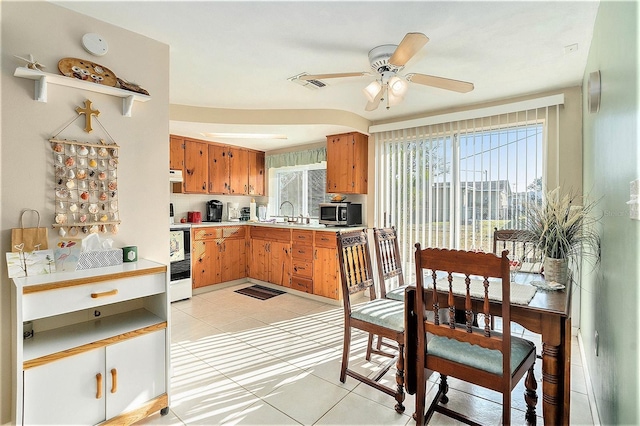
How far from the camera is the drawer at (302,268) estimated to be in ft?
14.5

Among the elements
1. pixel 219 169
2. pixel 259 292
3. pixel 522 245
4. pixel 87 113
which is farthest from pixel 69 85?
pixel 522 245

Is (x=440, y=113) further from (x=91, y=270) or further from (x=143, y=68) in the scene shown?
(x=91, y=270)

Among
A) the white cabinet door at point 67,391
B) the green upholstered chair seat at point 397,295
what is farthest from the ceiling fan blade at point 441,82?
the white cabinet door at point 67,391

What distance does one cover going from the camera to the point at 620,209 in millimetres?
1433

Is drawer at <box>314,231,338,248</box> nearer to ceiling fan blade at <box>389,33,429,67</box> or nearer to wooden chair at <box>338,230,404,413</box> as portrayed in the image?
wooden chair at <box>338,230,404,413</box>

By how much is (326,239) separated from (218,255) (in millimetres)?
1731

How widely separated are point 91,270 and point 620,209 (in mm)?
2703

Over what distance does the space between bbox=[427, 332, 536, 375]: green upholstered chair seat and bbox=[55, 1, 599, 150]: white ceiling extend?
1.93 metres

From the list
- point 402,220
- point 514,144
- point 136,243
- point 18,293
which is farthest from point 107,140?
point 514,144

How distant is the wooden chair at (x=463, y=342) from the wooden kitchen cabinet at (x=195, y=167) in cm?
390

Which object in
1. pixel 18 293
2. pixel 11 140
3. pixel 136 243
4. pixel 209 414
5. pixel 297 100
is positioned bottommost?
pixel 209 414

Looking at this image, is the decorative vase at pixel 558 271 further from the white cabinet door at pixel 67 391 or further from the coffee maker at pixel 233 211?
the coffee maker at pixel 233 211

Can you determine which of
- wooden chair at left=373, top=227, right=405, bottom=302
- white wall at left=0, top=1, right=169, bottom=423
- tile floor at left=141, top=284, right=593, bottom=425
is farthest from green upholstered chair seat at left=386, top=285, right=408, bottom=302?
white wall at left=0, top=1, right=169, bottom=423

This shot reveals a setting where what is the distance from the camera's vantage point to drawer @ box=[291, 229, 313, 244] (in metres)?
4.42
